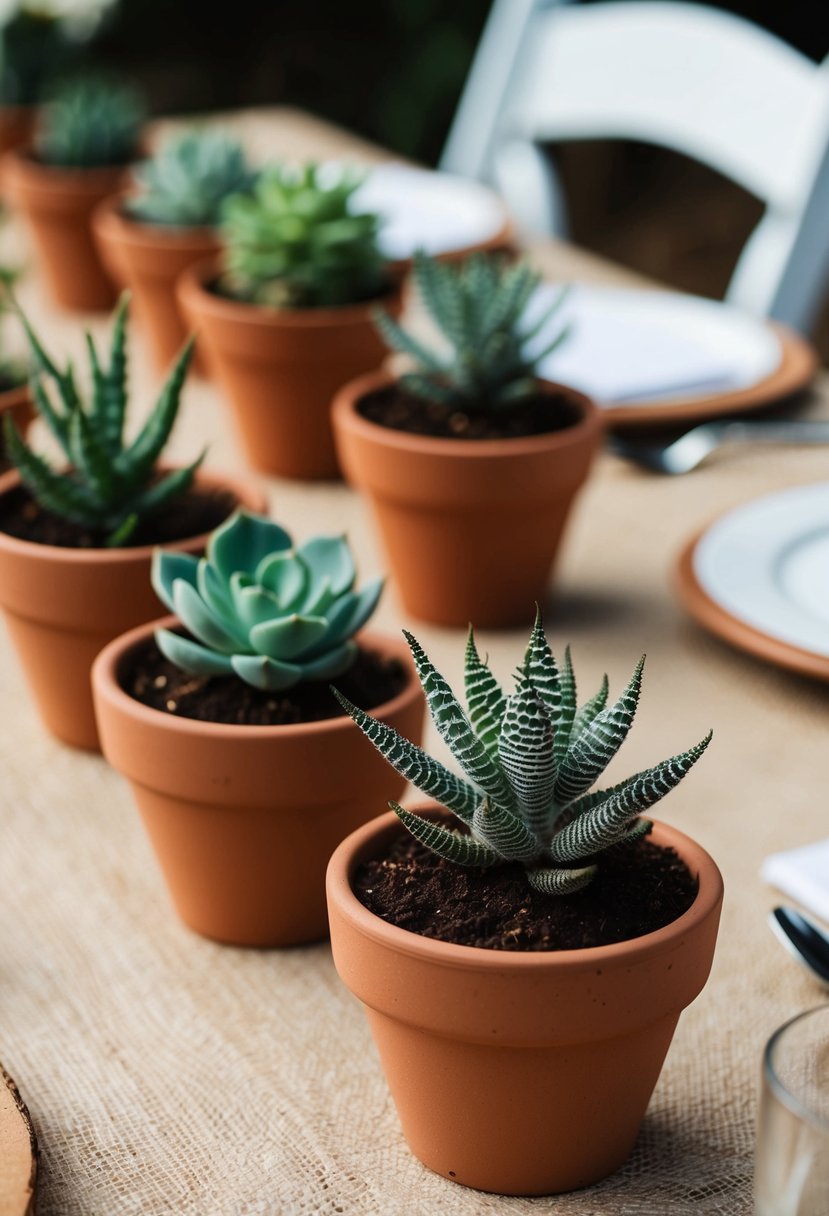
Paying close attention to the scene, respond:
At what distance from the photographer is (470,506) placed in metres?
1.01

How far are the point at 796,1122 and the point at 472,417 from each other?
2.26 feet

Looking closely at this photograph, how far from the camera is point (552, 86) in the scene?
2.12 metres

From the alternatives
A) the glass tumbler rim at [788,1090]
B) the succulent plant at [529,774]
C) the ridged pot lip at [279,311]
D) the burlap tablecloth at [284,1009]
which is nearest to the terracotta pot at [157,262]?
the ridged pot lip at [279,311]

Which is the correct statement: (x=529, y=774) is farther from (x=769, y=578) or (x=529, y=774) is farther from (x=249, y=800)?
(x=769, y=578)

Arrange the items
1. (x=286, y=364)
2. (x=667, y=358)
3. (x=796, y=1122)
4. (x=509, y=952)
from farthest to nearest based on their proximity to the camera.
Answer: (x=667, y=358), (x=286, y=364), (x=509, y=952), (x=796, y=1122)

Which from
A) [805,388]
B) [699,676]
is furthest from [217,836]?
[805,388]

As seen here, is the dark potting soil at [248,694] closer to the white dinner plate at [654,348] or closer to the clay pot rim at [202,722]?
the clay pot rim at [202,722]

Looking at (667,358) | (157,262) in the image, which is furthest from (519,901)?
(157,262)

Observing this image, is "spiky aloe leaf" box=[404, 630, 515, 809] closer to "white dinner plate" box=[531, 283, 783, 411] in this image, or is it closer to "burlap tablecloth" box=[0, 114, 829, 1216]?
"burlap tablecloth" box=[0, 114, 829, 1216]

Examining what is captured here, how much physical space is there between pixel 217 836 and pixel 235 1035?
9cm

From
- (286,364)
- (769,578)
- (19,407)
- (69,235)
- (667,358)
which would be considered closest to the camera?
(769,578)

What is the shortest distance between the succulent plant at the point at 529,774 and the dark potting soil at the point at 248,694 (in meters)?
0.16

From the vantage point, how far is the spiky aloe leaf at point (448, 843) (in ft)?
1.80

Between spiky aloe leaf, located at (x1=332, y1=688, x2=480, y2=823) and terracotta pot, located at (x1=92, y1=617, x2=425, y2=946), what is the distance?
0.13 meters
